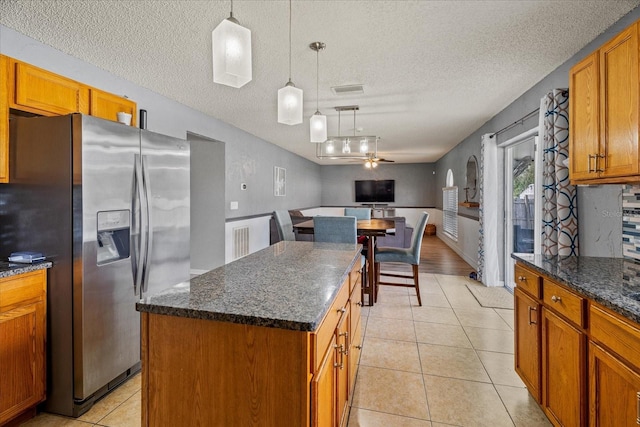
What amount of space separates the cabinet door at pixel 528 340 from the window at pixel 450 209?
529 cm

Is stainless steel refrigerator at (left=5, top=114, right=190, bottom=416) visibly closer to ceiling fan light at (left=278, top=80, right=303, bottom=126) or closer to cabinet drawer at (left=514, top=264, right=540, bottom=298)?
ceiling fan light at (left=278, top=80, right=303, bottom=126)

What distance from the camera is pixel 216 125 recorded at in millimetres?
4562

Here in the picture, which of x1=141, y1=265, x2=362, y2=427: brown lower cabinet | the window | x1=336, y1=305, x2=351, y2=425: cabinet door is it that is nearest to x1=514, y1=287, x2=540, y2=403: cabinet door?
x1=336, y1=305, x2=351, y2=425: cabinet door

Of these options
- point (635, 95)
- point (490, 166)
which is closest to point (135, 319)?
point (635, 95)

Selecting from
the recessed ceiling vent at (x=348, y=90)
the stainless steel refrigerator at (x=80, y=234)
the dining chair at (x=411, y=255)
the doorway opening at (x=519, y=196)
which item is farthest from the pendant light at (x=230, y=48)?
the doorway opening at (x=519, y=196)

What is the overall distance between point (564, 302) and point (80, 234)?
99.6 inches

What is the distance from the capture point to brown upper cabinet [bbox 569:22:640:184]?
4.85 feet

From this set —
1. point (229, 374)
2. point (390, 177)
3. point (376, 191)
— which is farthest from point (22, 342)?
point (390, 177)

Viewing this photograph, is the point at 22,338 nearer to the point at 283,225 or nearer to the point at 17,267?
the point at 17,267

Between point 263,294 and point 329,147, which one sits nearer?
point 263,294

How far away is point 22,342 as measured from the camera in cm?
171

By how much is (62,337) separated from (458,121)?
16.2ft

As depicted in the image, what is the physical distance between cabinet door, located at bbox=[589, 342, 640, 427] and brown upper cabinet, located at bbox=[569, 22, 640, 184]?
33.9 inches

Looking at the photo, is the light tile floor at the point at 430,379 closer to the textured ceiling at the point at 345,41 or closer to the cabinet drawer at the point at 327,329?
the cabinet drawer at the point at 327,329
